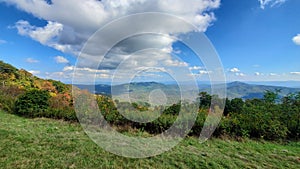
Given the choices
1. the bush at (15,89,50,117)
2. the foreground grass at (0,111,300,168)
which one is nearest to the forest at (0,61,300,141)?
the bush at (15,89,50,117)

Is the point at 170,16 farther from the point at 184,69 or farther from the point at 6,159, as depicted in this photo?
the point at 6,159

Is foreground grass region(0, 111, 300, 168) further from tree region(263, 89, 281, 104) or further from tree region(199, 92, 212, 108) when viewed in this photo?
Answer: tree region(263, 89, 281, 104)

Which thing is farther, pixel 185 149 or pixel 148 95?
pixel 148 95

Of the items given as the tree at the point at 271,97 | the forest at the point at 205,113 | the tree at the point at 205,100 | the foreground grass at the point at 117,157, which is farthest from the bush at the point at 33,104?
the tree at the point at 271,97

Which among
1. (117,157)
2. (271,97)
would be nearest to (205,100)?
(271,97)

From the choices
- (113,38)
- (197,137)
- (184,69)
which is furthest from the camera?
(197,137)

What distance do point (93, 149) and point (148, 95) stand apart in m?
1.60

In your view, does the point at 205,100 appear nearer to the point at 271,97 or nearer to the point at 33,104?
the point at 271,97

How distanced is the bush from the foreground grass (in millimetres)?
2367

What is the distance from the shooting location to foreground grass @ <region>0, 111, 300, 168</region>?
285 cm

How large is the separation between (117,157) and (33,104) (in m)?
4.99

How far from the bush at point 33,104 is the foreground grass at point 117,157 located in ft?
7.77

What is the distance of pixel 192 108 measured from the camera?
16.8ft

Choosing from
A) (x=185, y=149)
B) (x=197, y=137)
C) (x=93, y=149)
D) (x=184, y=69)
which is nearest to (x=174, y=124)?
(x=197, y=137)
